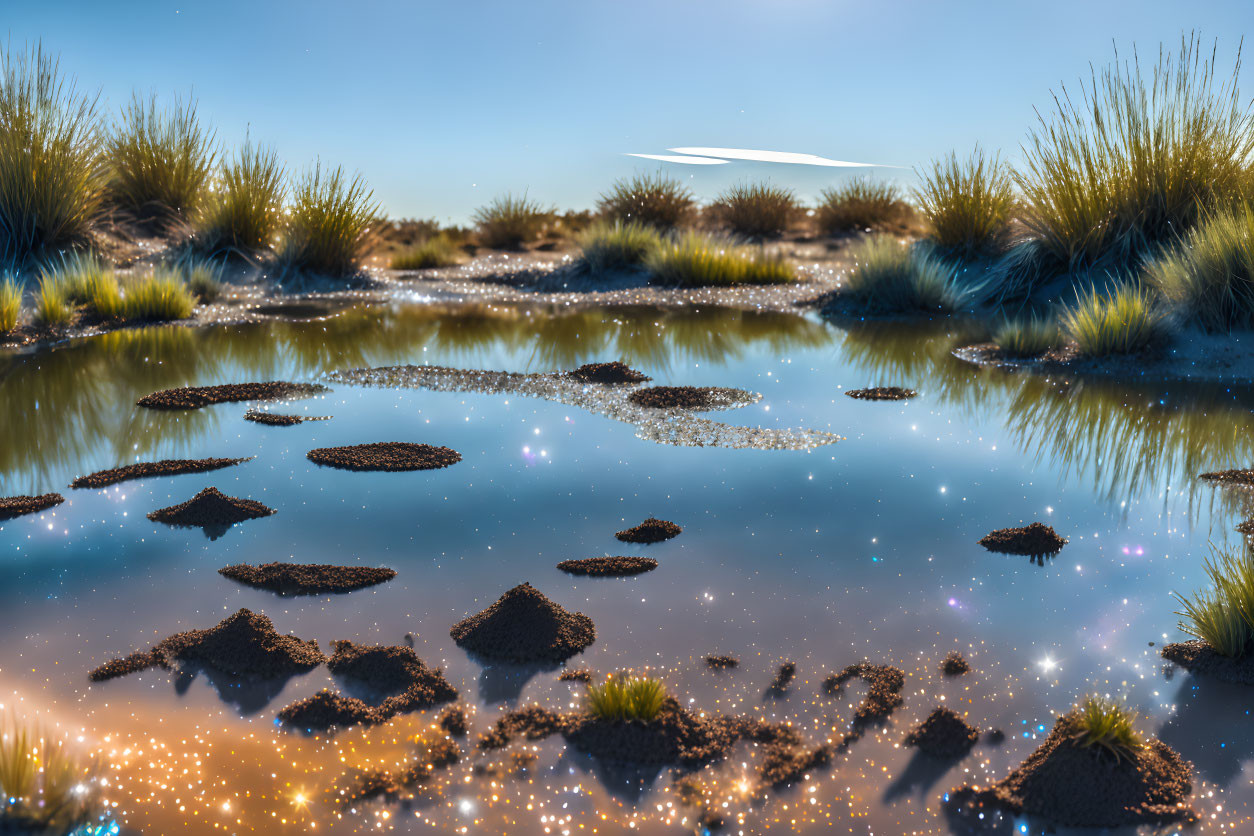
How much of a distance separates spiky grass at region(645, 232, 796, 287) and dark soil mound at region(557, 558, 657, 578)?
908cm

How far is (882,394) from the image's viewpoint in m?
5.89

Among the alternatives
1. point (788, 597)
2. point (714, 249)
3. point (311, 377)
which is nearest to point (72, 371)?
point (311, 377)

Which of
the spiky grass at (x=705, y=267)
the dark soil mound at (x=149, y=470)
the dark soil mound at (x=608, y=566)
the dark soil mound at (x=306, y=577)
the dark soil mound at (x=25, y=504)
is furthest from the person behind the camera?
the spiky grass at (x=705, y=267)

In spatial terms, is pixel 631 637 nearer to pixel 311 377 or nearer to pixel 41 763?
pixel 41 763

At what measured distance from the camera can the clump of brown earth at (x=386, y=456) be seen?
438 cm

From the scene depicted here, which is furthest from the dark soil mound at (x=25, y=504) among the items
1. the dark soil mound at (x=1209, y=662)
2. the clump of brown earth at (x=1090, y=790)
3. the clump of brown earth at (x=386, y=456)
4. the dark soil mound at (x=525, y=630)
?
the dark soil mound at (x=1209, y=662)

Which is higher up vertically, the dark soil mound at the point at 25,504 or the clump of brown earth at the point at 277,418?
the clump of brown earth at the point at 277,418

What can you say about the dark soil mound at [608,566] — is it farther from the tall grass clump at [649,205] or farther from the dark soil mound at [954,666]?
the tall grass clump at [649,205]

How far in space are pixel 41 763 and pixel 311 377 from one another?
4.55 metres

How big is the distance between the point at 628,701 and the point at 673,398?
3.58 meters

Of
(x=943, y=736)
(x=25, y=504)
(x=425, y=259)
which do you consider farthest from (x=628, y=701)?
(x=425, y=259)

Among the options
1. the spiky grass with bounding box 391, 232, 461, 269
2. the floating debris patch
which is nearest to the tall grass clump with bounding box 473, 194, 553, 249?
the spiky grass with bounding box 391, 232, 461, 269

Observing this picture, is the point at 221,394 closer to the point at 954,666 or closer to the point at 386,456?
the point at 386,456

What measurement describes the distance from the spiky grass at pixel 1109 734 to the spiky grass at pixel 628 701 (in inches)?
37.2
